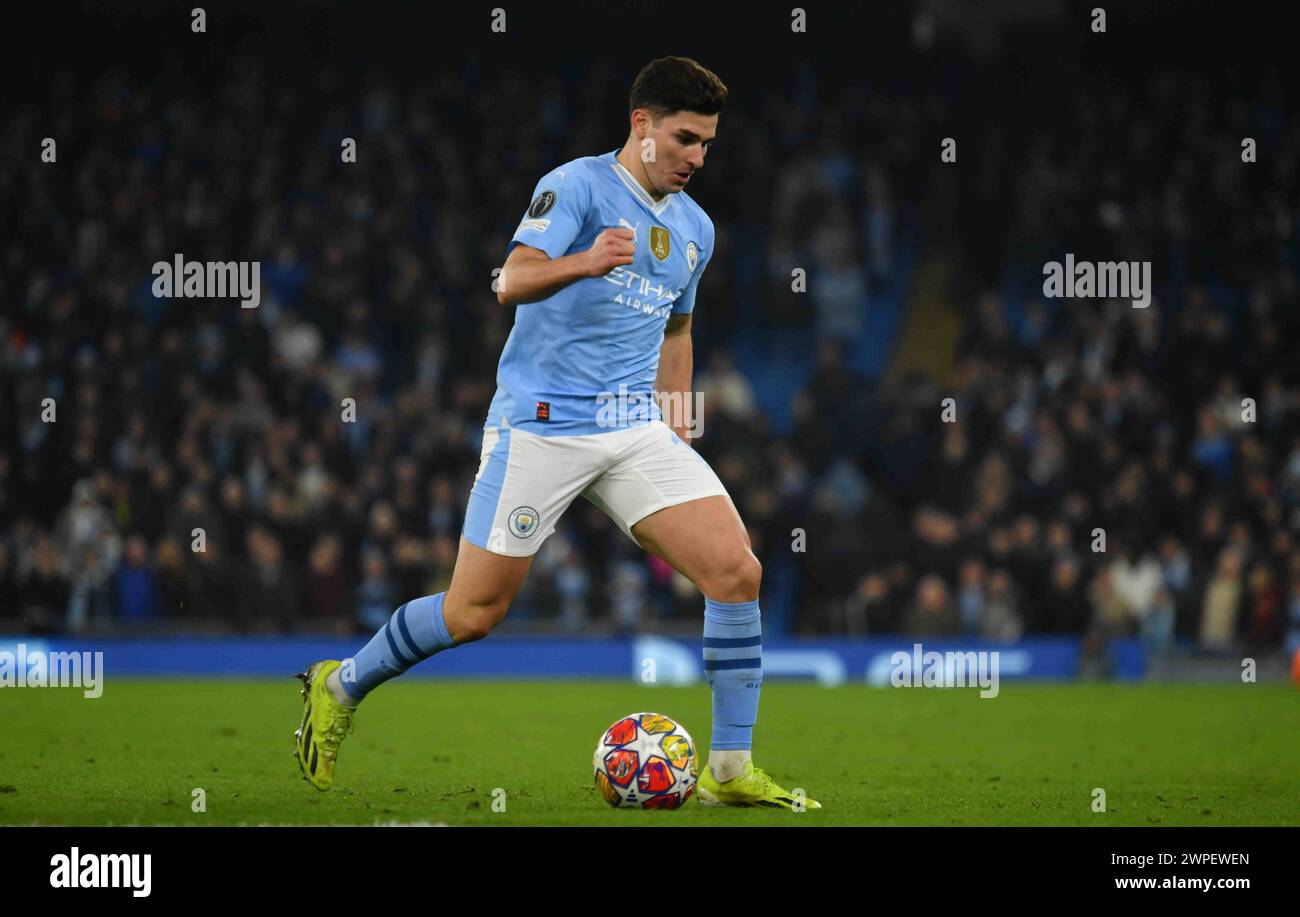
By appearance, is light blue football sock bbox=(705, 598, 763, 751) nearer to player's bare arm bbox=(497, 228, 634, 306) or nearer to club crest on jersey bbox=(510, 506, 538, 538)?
club crest on jersey bbox=(510, 506, 538, 538)

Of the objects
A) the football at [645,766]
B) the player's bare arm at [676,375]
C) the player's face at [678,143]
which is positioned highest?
the player's face at [678,143]

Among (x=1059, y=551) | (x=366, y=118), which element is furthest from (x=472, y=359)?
(x=1059, y=551)

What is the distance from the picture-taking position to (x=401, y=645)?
695cm

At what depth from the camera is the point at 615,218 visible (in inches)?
271

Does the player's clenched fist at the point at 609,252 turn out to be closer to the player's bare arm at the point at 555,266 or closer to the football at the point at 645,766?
the player's bare arm at the point at 555,266

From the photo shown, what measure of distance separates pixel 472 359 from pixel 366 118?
13.8ft

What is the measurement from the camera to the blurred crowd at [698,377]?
56.6ft

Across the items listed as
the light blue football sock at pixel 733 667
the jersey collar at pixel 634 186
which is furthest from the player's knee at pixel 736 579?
the jersey collar at pixel 634 186

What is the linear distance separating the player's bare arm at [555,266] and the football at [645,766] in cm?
174

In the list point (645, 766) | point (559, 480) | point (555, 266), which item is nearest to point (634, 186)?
point (555, 266)

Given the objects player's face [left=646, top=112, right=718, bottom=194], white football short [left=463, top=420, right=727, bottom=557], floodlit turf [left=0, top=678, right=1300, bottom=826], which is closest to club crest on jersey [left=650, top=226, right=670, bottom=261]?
player's face [left=646, top=112, right=718, bottom=194]

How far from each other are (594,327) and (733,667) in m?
1.41

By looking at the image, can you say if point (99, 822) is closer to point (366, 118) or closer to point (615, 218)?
point (615, 218)

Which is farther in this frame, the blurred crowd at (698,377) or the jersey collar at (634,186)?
the blurred crowd at (698,377)
